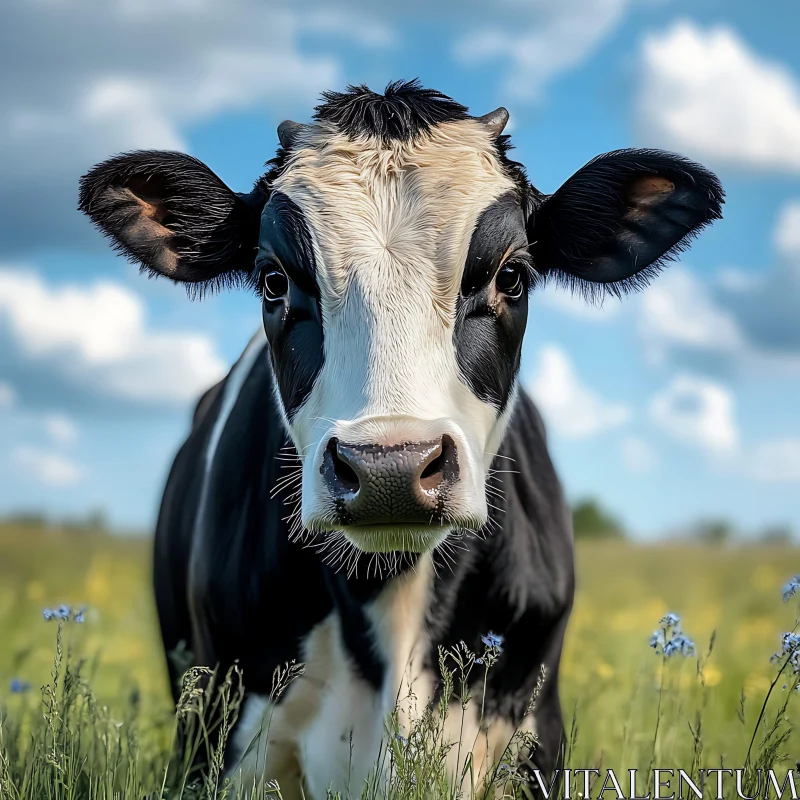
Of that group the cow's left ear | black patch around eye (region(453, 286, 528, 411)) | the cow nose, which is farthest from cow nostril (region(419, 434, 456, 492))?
the cow's left ear

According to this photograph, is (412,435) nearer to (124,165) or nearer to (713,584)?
(124,165)

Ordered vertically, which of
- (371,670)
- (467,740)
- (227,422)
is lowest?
(467,740)

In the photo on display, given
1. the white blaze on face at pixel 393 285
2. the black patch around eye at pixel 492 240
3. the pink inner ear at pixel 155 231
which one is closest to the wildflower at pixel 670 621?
the white blaze on face at pixel 393 285

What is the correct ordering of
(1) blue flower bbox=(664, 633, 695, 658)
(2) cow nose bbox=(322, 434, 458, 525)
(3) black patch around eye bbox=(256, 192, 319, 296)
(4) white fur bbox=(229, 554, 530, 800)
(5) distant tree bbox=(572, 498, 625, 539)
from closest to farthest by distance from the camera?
(2) cow nose bbox=(322, 434, 458, 525) < (1) blue flower bbox=(664, 633, 695, 658) < (3) black patch around eye bbox=(256, 192, 319, 296) < (4) white fur bbox=(229, 554, 530, 800) < (5) distant tree bbox=(572, 498, 625, 539)

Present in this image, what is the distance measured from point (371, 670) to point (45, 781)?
4.52 ft

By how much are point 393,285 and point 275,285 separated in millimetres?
687

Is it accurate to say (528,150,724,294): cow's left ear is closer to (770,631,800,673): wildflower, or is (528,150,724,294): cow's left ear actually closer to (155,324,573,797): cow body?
(155,324,573,797): cow body

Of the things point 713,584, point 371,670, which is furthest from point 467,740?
point 713,584

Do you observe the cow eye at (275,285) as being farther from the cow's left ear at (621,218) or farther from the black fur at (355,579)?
the cow's left ear at (621,218)

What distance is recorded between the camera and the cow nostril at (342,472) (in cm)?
345

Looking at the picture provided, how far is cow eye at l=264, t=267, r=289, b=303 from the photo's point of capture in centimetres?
436

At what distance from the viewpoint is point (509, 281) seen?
429 centimetres

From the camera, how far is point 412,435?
3.38 m

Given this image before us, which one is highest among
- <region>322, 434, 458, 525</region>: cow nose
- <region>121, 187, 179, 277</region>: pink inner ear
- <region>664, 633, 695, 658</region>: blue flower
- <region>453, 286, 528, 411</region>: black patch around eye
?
<region>121, 187, 179, 277</region>: pink inner ear
